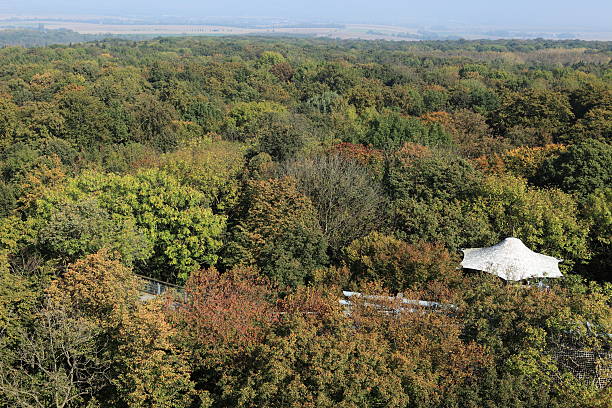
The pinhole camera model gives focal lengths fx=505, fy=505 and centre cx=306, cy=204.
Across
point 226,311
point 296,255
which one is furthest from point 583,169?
point 226,311

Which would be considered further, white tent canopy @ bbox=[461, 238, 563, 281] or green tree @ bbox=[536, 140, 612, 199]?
green tree @ bbox=[536, 140, 612, 199]

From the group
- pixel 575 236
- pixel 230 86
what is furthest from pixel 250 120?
pixel 575 236

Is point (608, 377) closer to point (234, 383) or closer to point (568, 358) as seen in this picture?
point (568, 358)

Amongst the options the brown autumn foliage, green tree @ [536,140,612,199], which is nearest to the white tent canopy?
green tree @ [536,140,612,199]

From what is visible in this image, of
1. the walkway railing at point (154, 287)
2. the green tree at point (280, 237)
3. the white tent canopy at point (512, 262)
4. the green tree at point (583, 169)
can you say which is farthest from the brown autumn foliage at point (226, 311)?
the green tree at point (583, 169)

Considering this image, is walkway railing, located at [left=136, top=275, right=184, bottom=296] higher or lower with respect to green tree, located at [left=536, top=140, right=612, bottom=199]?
lower

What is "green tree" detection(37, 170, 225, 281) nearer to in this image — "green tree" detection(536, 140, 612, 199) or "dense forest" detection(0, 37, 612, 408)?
"dense forest" detection(0, 37, 612, 408)

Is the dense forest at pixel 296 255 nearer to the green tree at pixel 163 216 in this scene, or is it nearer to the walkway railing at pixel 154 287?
the green tree at pixel 163 216
